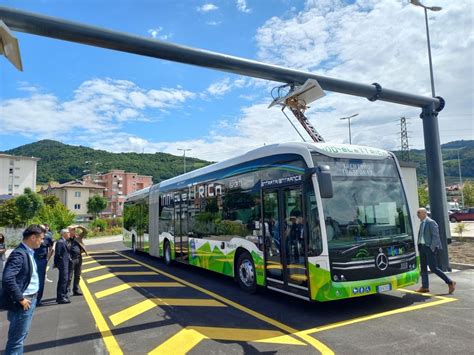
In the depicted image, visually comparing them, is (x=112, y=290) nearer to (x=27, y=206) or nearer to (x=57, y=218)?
(x=57, y=218)

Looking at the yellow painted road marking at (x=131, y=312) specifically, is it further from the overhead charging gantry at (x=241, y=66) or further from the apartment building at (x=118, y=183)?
the apartment building at (x=118, y=183)

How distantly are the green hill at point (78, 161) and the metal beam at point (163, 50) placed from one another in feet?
373

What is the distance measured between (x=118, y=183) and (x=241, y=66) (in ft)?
429

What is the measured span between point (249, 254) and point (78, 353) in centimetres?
444

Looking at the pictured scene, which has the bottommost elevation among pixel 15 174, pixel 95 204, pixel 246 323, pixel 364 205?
pixel 246 323

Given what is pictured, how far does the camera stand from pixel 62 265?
9367mm

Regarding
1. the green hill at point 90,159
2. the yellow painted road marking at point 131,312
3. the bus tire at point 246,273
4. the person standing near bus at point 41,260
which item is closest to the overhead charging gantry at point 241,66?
the bus tire at point 246,273

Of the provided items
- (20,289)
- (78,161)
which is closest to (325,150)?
(20,289)

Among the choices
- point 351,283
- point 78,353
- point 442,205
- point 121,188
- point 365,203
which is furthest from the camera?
point 121,188

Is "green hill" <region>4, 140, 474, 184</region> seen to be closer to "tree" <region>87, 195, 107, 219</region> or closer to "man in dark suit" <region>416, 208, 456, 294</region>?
"tree" <region>87, 195, 107, 219</region>

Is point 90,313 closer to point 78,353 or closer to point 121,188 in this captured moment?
point 78,353

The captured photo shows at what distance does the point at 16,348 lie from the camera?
4.44 metres

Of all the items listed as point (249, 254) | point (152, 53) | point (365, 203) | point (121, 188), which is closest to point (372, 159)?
point (365, 203)

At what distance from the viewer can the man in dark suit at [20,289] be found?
441cm
